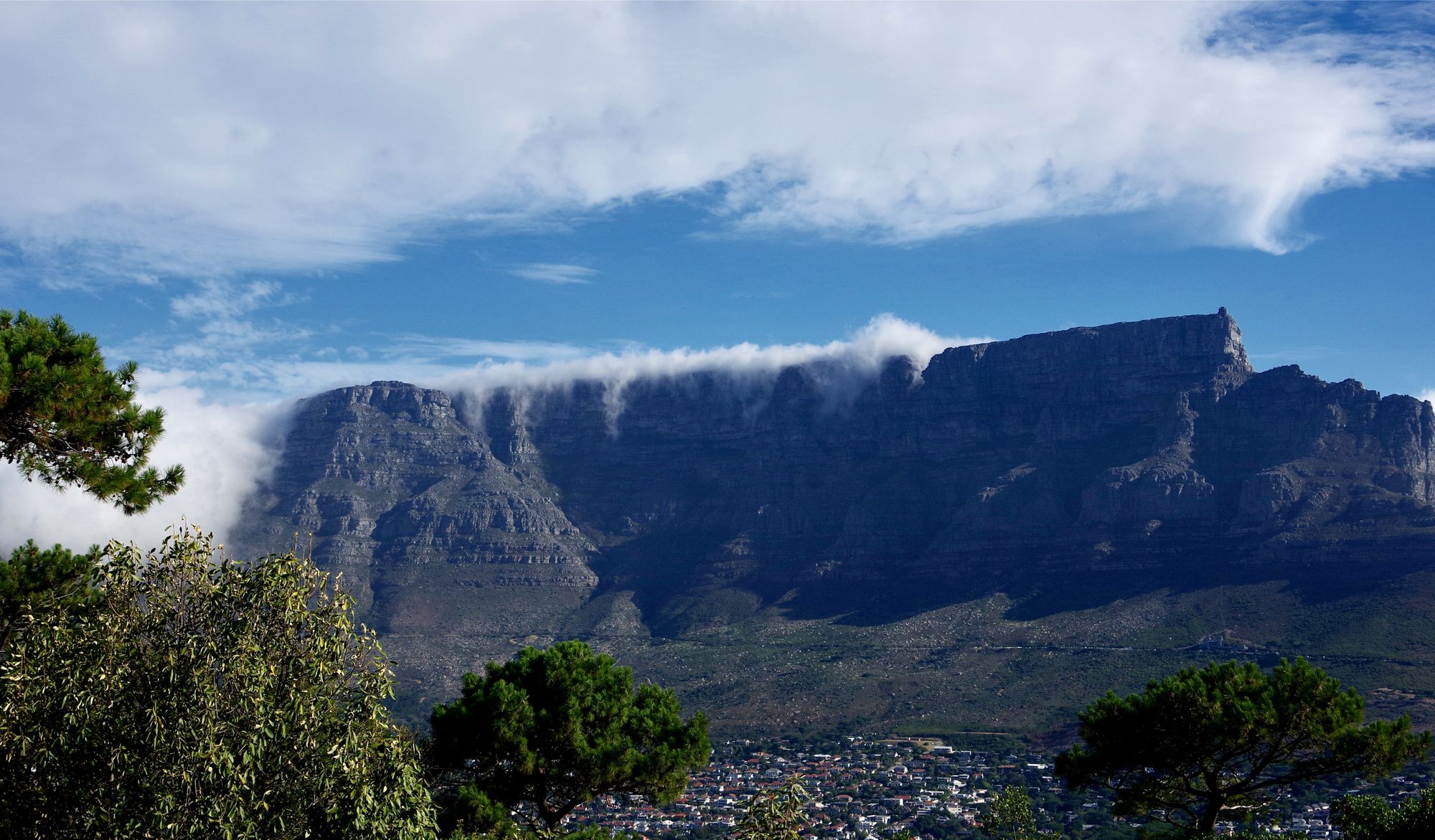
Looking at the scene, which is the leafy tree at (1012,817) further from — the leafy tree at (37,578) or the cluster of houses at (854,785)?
the leafy tree at (37,578)

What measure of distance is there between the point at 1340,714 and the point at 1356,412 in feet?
619

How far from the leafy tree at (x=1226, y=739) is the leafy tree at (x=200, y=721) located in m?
23.7

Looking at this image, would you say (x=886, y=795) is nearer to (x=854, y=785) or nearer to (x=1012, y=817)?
(x=854, y=785)

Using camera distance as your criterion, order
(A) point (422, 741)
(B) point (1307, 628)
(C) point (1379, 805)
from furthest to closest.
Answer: (B) point (1307, 628), (A) point (422, 741), (C) point (1379, 805)

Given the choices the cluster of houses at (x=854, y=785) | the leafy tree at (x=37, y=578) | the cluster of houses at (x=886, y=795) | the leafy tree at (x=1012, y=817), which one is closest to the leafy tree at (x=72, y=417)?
the leafy tree at (x=37, y=578)

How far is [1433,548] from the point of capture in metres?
148

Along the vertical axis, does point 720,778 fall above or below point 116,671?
below

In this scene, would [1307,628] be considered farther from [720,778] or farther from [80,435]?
[80,435]

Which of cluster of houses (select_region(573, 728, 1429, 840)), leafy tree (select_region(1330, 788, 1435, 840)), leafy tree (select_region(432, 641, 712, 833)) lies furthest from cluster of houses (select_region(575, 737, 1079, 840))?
leafy tree (select_region(1330, 788, 1435, 840))

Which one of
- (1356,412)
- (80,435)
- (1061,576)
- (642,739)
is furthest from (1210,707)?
(1356,412)

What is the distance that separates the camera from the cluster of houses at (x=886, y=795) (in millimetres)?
69438

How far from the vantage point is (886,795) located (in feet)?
303

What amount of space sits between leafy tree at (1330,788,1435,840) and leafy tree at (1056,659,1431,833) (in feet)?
4.48

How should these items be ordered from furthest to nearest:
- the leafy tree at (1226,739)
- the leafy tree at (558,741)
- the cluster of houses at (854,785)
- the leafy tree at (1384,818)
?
the cluster of houses at (854,785) < the leafy tree at (558,741) < the leafy tree at (1226,739) < the leafy tree at (1384,818)
